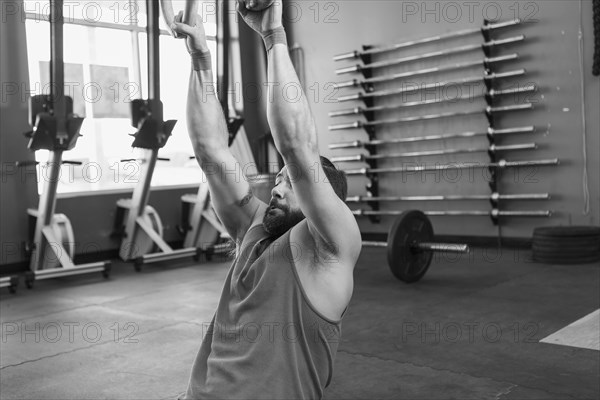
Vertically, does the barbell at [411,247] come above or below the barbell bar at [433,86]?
below

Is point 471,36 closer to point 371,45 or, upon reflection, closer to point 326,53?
point 371,45

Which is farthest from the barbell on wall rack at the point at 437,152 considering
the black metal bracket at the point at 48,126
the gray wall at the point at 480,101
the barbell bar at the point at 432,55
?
the black metal bracket at the point at 48,126

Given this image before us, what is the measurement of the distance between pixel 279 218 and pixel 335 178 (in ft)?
0.45

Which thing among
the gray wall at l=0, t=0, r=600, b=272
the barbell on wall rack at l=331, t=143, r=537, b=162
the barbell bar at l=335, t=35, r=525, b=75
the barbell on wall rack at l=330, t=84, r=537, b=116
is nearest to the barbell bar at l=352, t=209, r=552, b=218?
the gray wall at l=0, t=0, r=600, b=272

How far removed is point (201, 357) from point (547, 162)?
15.4ft

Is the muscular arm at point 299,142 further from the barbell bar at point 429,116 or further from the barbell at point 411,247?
the barbell bar at point 429,116

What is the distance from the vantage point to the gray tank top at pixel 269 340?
3.78 feet

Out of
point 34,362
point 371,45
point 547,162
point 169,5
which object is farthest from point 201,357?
point 371,45

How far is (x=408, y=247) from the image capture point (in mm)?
4473

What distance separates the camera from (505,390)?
2.41 m

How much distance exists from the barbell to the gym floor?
118 millimetres

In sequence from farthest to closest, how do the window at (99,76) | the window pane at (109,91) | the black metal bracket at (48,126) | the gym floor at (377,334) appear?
1. the window pane at (109,91)
2. the window at (99,76)
3. the black metal bracket at (48,126)
4. the gym floor at (377,334)

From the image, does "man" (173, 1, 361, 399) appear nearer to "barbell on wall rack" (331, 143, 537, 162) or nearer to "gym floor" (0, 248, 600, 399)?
"gym floor" (0, 248, 600, 399)

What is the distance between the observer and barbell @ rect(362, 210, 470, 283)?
4328 millimetres
